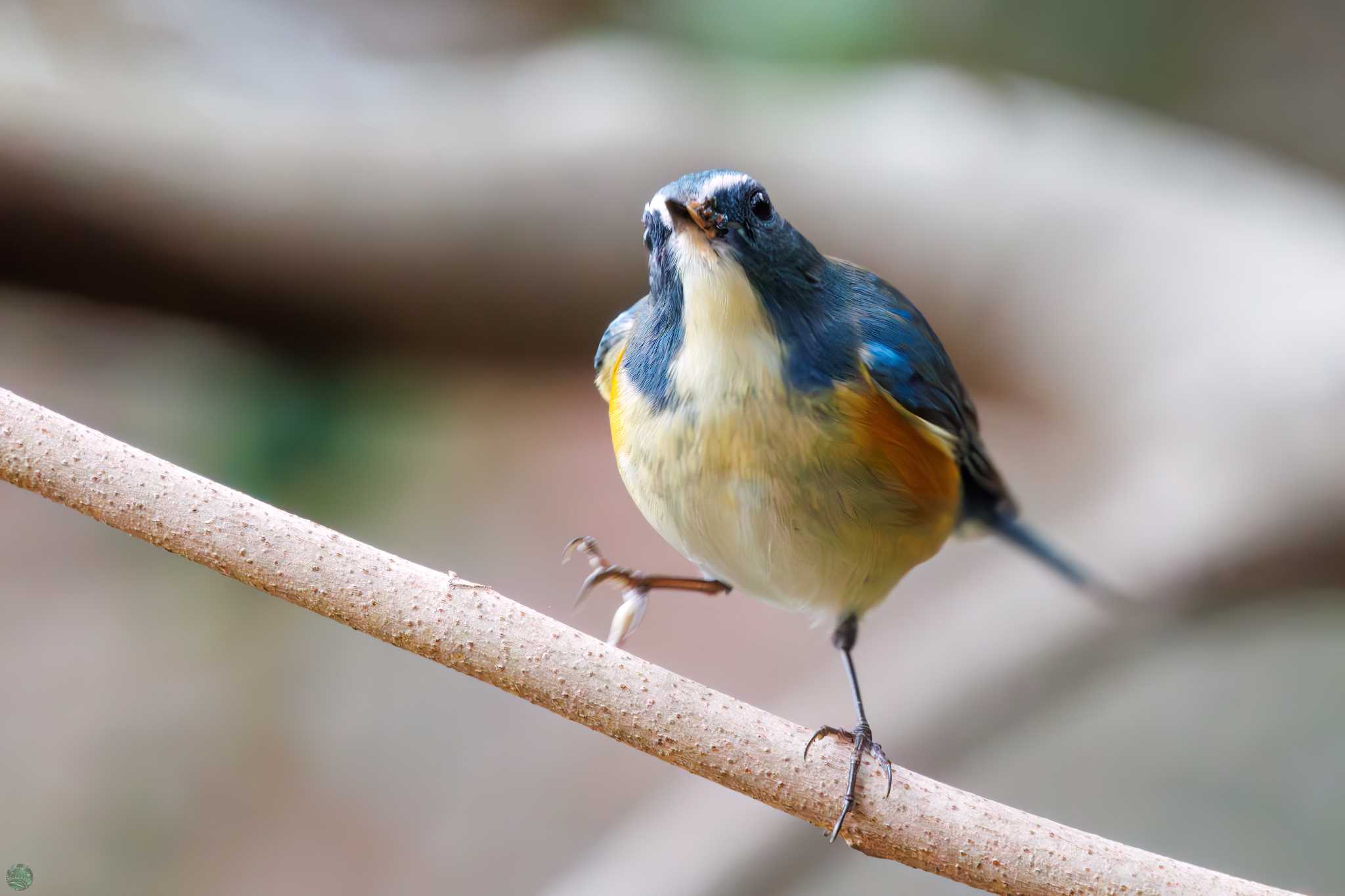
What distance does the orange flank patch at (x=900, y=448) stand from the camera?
4.75ft

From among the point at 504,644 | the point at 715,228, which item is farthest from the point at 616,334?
the point at 504,644

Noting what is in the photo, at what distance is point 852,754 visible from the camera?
130 centimetres

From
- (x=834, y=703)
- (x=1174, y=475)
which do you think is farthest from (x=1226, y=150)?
(x=834, y=703)

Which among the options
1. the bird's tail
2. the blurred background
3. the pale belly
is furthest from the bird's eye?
the blurred background

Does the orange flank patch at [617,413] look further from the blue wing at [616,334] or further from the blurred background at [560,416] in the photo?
the blurred background at [560,416]

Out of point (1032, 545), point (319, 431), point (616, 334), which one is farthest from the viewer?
point (319, 431)

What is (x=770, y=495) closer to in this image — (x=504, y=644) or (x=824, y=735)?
(x=824, y=735)

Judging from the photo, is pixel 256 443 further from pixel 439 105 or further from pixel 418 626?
pixel 418 626

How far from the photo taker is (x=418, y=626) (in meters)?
1.17

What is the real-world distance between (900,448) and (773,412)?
0.71ft

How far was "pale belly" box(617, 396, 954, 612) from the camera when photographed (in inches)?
55.3

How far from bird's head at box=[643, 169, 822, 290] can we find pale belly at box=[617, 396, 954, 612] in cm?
17

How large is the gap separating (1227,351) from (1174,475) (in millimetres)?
398

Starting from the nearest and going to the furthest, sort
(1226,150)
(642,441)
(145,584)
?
(642,441) < (145,584) < (1226,150)
